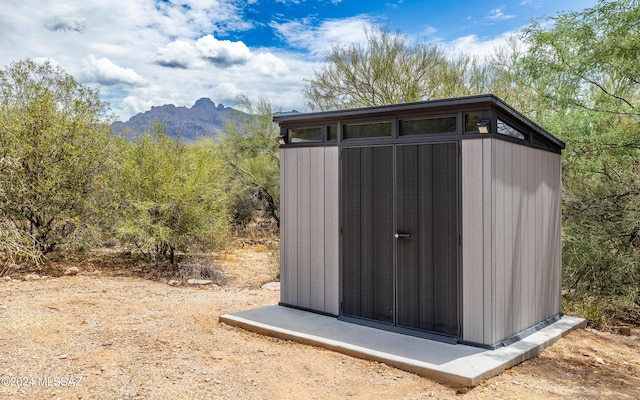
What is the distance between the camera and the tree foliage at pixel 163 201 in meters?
8.38

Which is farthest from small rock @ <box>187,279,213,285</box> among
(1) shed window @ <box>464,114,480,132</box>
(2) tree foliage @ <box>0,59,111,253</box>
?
(1) shed window @ <box>464,114,480,132</box>

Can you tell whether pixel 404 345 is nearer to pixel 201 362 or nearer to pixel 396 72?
pixel 201 362

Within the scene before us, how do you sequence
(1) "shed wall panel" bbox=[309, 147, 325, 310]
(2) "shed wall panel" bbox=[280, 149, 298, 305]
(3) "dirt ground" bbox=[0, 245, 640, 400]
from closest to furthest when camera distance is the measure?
1. (3) "dirt ground" bbox=[0, 245, 640, 400]
2. (1) "shed wall panel" bbox=[309, 147, 325, 310]
3. (2) "shed wall panel" bbox=[280, 149, 298, 305]

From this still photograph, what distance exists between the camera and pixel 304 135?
17.5ft

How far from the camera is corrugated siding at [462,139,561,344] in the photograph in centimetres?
400

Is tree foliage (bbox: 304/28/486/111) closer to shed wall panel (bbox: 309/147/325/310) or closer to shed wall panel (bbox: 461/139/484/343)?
shed wall panel (bbox: 309/147/325/310)

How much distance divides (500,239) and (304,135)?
2.42 metres

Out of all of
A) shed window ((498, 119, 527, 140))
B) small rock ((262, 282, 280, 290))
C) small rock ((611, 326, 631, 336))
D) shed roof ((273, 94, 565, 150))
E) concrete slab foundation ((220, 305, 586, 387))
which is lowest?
small rock ((611, 326, 631, 336))

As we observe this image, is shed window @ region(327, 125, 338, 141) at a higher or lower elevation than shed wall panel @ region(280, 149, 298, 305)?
higher

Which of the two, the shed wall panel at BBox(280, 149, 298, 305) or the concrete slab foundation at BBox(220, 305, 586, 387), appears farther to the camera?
the shed wall panel at BBox(280, 149, 298, 305)

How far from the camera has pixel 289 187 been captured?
17.9ft

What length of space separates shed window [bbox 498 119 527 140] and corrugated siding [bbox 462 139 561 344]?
0.11 m

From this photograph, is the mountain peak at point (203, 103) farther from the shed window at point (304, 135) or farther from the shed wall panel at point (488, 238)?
the shed wall panel at point (488, 238)

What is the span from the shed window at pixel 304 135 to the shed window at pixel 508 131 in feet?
6.22
